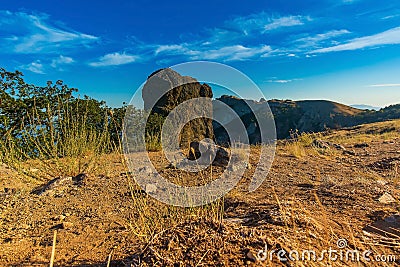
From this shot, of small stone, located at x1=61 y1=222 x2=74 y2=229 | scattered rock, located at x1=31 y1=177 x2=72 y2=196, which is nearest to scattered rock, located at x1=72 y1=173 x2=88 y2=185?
scattered rock, located at x1=31 y1=177 x2=72 y2=196

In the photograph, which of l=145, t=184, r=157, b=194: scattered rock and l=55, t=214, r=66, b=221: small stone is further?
l=145, t=184, r=157, b=194: scattered rock

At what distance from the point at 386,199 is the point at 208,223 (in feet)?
7.98

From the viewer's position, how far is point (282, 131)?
42.1m

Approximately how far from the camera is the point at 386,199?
10.4ft

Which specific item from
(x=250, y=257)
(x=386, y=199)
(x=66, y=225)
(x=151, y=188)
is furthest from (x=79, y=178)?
(x=386, y=199)

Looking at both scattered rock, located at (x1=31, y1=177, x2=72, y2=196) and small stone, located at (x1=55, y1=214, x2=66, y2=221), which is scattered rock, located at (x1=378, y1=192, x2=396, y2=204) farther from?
scattered rock, located at (x1=31, y1=177, x2=72, y2=196)

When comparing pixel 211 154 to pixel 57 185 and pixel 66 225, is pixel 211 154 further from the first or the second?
pixel 66 225

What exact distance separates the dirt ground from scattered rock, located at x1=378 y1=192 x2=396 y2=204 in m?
0.01

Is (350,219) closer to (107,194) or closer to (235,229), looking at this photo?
(235,229)

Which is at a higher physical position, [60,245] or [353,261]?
[353,261]

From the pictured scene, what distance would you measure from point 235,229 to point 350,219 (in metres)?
1.35

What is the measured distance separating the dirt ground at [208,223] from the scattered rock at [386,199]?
0.01 m

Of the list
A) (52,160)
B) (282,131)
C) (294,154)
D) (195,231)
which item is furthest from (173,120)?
(282,131)

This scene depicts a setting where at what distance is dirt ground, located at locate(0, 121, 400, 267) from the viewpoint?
1.72 m
